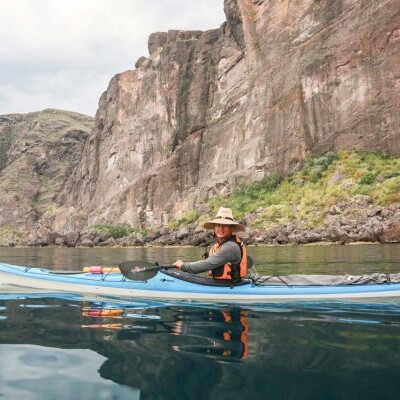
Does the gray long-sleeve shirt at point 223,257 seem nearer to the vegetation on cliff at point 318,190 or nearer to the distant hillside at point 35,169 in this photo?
the vegetation on cliff at point 318,190

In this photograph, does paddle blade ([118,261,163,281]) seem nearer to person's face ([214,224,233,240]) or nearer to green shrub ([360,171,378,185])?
person's face ([214,224,233,240])

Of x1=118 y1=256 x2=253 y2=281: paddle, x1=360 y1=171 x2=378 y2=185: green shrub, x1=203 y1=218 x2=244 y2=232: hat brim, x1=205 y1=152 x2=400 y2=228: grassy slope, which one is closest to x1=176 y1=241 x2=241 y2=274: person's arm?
x1=203 y1=218 x2=244 y2=232: hat brim

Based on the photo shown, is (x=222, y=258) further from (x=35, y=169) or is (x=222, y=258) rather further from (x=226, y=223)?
(x=35, y=169)

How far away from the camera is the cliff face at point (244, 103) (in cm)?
5369

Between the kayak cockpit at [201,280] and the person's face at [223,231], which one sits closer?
the person's face at [223,231]

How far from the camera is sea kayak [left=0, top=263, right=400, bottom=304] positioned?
8422 millimetres

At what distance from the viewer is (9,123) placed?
641 feet

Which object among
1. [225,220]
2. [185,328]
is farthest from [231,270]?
[185,328]

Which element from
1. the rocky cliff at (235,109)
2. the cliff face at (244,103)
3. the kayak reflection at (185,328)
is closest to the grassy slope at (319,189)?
the rocky cliff at (235,109)

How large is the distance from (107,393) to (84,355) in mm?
1197

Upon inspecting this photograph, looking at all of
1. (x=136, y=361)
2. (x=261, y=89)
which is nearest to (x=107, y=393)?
(x=136, y=361)

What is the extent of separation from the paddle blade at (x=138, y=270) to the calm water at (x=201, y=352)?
2.70 feet

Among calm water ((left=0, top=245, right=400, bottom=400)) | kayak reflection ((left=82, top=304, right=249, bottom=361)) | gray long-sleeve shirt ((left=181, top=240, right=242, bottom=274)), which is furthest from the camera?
gray long-sleeve shirt ((left=181, top=240, right=242, bottom=274))

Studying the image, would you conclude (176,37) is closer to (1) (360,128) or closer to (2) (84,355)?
(1) (360,128)
